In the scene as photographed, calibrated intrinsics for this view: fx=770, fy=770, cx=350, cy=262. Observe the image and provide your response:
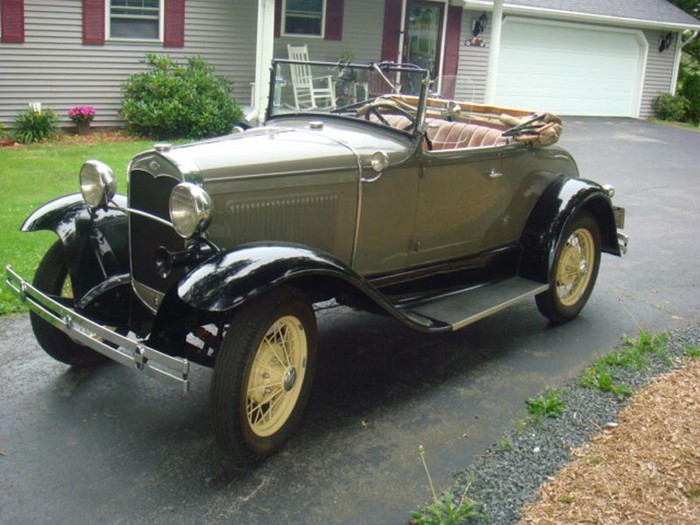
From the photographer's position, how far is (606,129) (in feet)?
58.4

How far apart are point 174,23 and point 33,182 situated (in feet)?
17.9

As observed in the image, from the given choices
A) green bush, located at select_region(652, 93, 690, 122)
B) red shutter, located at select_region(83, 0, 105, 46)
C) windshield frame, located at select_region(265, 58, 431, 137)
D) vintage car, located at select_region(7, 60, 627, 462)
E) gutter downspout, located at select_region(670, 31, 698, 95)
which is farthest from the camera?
gutter downspout, located at select_region(670, 31, 698, 95)

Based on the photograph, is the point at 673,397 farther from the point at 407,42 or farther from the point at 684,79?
the point at 684,79

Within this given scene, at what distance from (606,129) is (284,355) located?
52.1 ft

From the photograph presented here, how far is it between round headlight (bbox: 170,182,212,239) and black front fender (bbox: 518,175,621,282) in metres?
2.66

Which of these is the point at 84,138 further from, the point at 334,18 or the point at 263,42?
Answer: the point at 334,18

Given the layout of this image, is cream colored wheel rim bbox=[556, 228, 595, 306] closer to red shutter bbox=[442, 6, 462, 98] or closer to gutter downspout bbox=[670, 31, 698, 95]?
red shutter bbox=[442, 6, 462, 98]

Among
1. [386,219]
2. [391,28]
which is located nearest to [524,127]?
[386,219]

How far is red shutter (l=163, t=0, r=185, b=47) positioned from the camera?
526 inches

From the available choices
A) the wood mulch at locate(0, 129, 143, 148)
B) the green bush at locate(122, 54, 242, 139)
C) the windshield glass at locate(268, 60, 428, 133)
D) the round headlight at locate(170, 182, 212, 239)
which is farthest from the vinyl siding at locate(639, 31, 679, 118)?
the round headlight at locate(170, 182, 212, 239)

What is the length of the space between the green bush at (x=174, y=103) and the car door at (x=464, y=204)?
8123 mm

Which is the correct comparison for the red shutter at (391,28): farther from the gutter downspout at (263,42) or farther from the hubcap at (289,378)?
the hubcap at (289,378)

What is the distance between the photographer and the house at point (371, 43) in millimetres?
12406

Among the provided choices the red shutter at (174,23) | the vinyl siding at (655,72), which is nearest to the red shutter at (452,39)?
the red shutter at (174,23)
